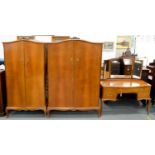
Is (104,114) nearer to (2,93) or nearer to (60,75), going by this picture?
(60,75)

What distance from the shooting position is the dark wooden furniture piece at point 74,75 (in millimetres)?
3260

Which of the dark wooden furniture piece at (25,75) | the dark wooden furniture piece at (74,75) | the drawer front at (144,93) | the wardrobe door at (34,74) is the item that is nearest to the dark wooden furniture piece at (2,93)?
the dark wooden furniture piece at (25,75)

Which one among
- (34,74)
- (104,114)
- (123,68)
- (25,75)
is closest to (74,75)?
(34,74)

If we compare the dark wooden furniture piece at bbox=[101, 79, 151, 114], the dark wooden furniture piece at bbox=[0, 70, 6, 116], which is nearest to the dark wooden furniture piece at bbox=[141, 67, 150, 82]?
the dark wooden furniture piece at bbox=[101, 79, 151, 114]

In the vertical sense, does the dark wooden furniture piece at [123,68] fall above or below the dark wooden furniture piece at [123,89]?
above

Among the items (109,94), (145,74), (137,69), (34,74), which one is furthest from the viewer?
(145,74)

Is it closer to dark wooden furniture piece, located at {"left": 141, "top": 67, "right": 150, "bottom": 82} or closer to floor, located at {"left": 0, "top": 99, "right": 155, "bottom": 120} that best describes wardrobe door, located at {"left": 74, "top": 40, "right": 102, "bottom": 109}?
floor, located at {"left": 0, "top": 99, "right": 155, "bottom": 120}

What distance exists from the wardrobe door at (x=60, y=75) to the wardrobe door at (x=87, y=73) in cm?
11

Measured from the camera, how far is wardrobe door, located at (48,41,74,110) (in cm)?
325

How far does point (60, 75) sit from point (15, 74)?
79 cm

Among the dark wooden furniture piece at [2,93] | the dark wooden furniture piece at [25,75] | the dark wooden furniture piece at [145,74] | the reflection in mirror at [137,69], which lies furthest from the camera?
the dark wooden furniture piece at [145,74]

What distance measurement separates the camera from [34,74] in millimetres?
3334

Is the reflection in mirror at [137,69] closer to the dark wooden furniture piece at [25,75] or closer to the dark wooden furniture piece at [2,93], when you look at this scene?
the dark wooden furniture piece at [25,75]

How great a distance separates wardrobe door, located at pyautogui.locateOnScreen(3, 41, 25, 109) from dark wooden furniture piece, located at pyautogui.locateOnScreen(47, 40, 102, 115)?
476 mm
